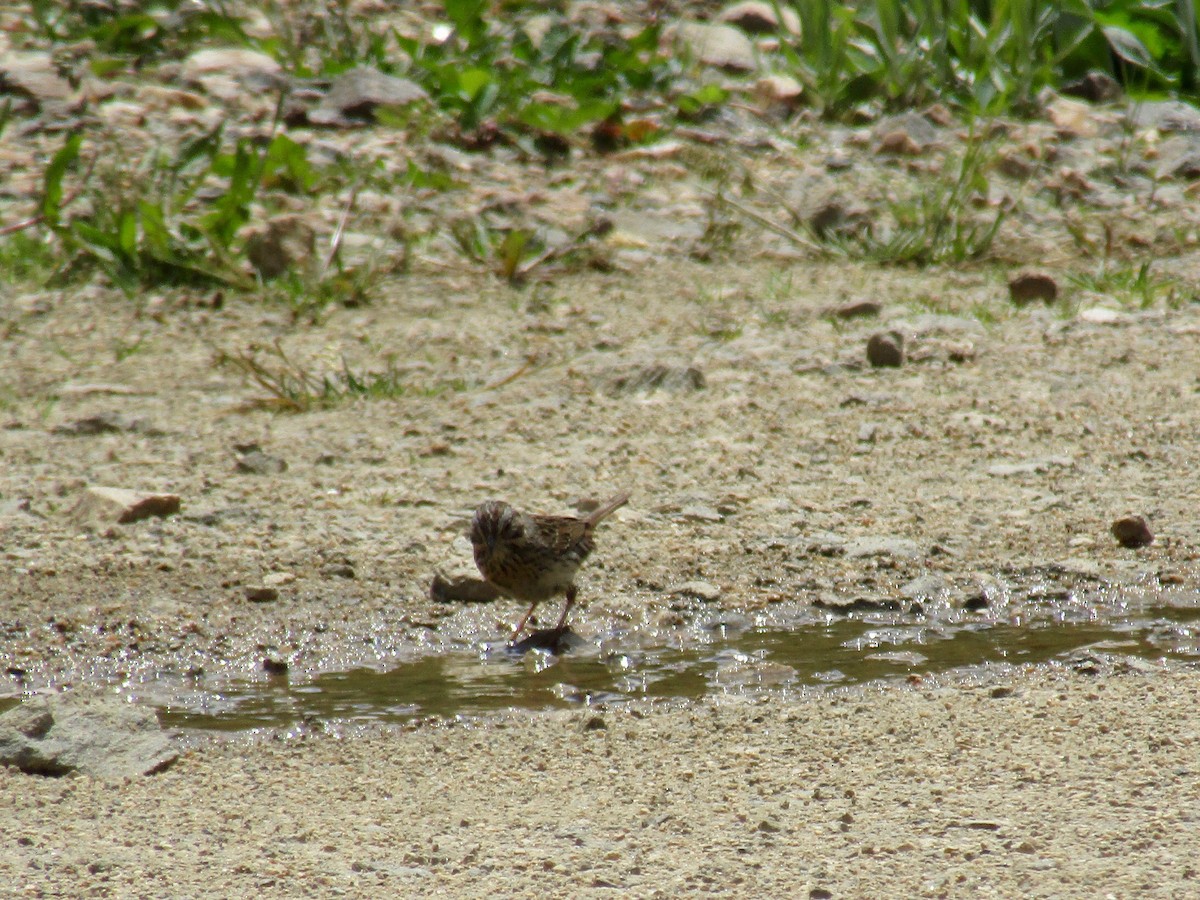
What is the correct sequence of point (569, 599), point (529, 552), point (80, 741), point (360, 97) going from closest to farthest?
point (80, 741) < point (529, 552) < point (569, 599) < point (360, 97)

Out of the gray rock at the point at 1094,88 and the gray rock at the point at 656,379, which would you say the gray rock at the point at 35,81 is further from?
the gray rock at the point at 1094,88

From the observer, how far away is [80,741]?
3.89m

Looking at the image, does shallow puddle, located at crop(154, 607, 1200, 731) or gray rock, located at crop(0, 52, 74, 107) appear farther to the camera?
gray rock, located at crop(0, 52, 74, 107)

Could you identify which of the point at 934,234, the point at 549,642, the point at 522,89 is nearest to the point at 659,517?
the point at 549,642

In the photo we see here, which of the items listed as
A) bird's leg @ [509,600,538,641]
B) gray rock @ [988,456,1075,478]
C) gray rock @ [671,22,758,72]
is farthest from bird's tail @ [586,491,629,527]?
gray rock @ [671,22,758,72]

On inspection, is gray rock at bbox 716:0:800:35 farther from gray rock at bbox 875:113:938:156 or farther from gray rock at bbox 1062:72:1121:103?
gray rock at bbox 1062:72:1121:103

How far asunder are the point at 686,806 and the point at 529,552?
1.40 meters

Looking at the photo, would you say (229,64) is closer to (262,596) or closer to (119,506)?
(119,506)

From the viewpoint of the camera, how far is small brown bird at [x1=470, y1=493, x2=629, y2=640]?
4.89 m

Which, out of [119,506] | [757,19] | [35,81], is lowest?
[35,81]

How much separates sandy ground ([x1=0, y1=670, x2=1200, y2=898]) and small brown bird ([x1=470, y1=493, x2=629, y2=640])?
71cm

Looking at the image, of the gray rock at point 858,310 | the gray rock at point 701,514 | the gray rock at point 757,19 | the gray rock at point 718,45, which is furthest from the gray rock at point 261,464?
the gray rock at point 757,19

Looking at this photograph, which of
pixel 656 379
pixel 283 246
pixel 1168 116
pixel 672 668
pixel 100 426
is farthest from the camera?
pixel 1168 116

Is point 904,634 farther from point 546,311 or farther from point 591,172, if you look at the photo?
point 591,172
